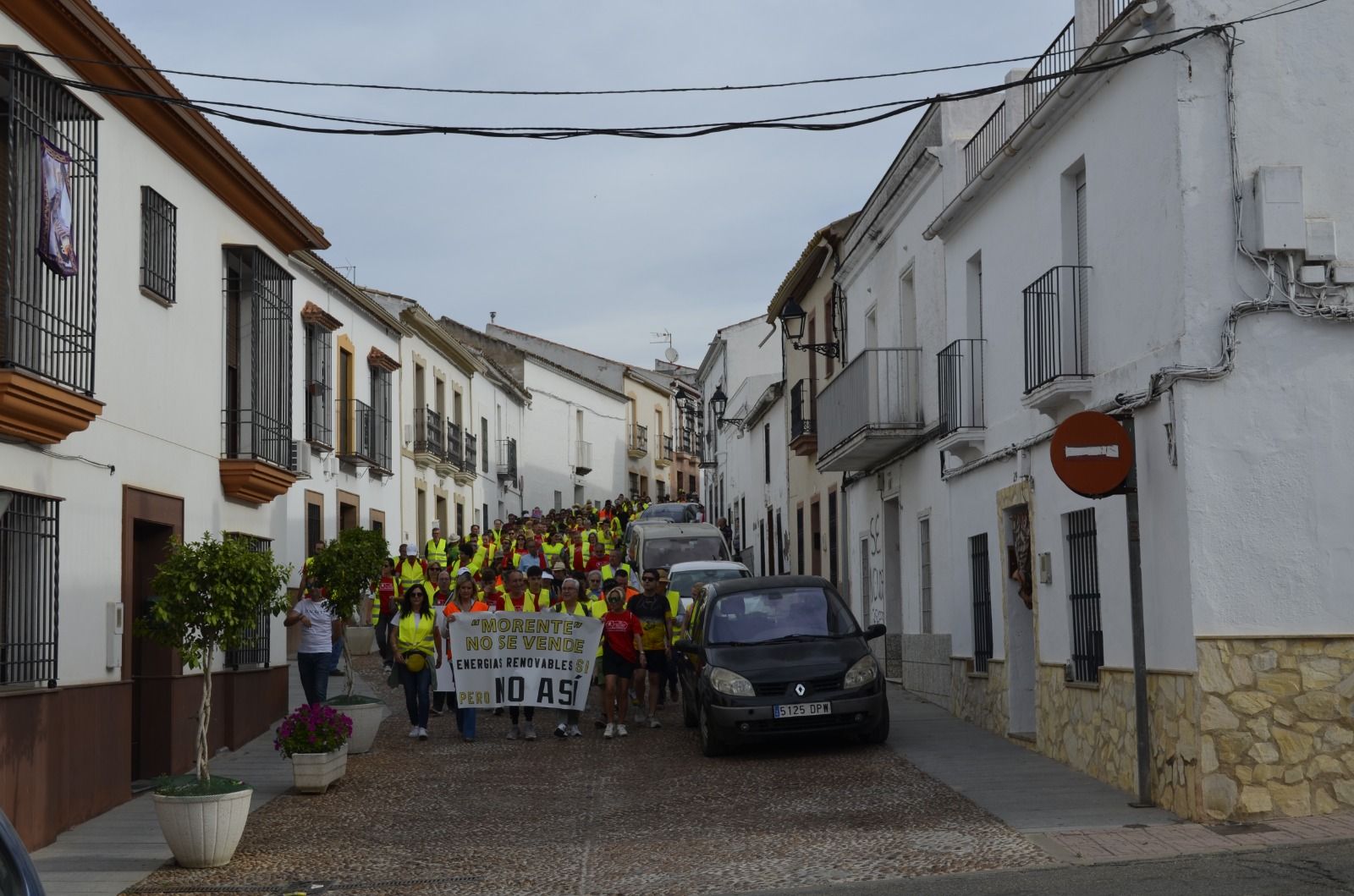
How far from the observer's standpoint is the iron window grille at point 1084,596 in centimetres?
1298

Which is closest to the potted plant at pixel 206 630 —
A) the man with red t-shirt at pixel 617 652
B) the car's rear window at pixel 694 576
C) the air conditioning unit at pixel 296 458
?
the man with red t-shirt at pixel 617 652

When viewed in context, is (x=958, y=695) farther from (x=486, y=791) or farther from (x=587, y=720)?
(x=486, y=791)

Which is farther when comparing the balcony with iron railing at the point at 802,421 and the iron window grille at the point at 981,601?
the balcony with iron railing at the point at 802,421

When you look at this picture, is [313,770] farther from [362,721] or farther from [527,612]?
[527,612]

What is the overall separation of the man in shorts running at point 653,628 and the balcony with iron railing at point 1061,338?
18.5ft

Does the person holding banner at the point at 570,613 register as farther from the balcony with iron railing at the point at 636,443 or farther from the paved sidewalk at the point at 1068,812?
the balcony with iron railing at the point at 636,443

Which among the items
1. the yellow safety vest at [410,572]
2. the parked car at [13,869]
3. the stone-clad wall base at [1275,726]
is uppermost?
the yellow safety vest at [410,572]

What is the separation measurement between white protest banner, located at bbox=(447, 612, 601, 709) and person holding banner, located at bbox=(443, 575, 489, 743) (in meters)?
0.15

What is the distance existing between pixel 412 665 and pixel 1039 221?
7620 mm

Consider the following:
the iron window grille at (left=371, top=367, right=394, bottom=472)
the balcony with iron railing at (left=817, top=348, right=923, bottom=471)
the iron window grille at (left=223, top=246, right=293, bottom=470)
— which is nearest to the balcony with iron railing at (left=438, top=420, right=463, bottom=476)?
the iron window grille at (left=371, top=367, right=394, bottom=472)

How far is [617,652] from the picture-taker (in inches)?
657

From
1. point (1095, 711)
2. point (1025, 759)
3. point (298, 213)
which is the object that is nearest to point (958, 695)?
point (1025, 759)

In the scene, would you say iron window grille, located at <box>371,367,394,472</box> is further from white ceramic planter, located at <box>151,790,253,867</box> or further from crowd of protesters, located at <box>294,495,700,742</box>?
white ceramic planter, located at <box>151,790,253,867</box>

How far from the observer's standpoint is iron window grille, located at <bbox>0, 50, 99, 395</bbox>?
10570mm
